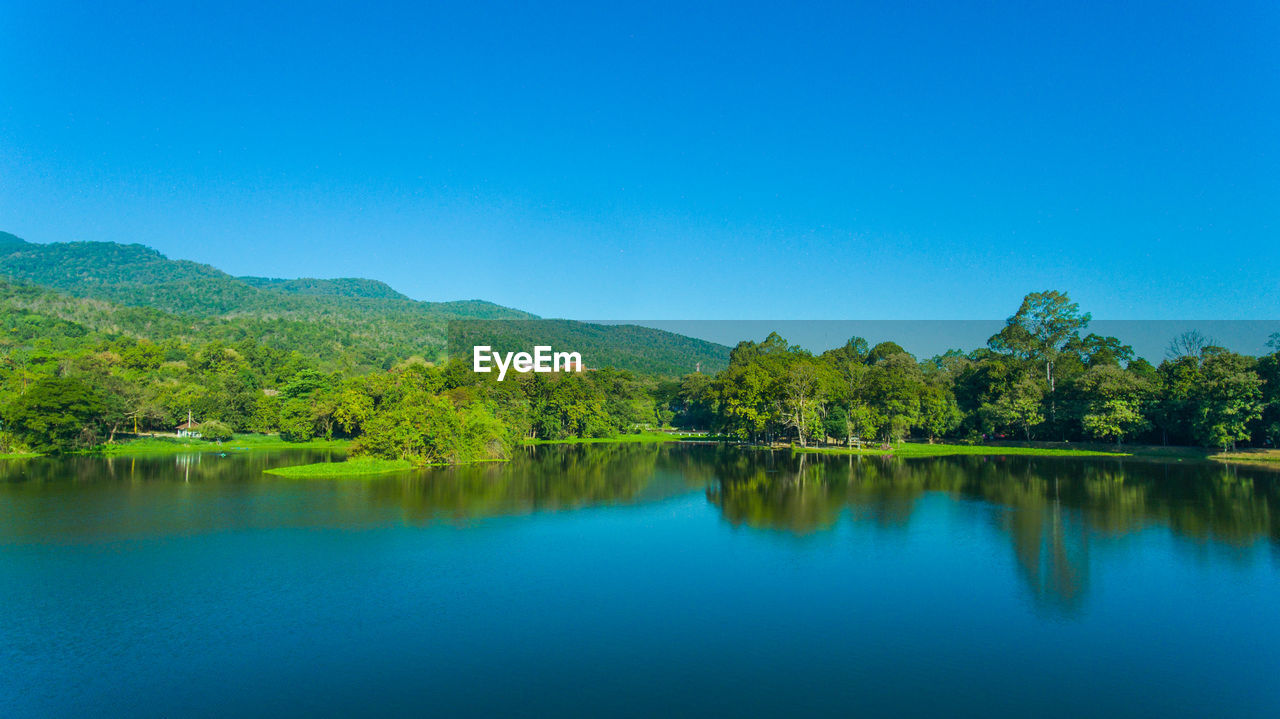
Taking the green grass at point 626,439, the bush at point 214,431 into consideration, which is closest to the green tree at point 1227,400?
the green grass at point 626,439

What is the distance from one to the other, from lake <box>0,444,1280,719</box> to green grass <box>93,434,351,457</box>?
23.6 metres

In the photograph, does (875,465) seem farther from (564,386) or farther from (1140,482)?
(564,386)

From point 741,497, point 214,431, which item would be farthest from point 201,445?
point 741,497

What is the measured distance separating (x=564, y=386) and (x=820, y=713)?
54.0m

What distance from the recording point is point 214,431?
56.2m

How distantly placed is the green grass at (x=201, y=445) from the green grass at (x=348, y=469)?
11.6 meters

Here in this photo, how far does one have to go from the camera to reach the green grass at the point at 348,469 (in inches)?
1332

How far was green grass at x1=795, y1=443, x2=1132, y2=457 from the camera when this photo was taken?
1757 inches

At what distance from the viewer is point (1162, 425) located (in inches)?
1742

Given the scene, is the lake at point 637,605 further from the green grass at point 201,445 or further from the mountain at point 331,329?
the mountain at point 331,329

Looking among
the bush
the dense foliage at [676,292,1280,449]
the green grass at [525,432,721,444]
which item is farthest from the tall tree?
the bush

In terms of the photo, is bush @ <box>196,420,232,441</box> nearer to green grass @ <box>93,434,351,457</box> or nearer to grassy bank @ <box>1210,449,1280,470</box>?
green grass @ <box>93,434,351,457</box>

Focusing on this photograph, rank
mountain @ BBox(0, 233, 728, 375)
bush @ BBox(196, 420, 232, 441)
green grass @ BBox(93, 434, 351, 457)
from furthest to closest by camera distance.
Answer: mountain @ BBox(0, 233, 728, 375)
bush @ BBox(196, 420, 232, 441)
green grass @ BBox(93, 434, 351, 457)

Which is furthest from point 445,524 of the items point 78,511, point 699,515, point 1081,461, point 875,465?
point 1081,461
